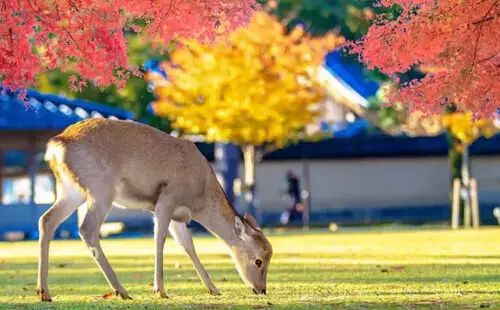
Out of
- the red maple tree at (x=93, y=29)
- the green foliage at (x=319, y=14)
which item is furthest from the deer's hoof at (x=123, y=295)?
the green foliage at (x=319, y=14)

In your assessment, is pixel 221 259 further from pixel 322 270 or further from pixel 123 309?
pixel 123 309

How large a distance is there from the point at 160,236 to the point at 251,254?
128 cm

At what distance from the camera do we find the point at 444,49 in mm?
18344

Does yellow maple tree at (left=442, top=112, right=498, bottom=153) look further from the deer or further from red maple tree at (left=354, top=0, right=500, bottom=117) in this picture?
the deer

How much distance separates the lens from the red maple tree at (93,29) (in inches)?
668

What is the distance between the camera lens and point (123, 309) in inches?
582

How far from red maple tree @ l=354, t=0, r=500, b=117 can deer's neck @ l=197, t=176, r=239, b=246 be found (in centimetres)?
275

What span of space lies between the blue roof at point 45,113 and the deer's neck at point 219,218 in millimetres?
26058

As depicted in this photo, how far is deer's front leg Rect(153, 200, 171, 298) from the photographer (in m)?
17.0

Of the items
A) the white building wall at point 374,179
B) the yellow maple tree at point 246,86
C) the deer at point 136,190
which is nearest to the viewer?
the deer at point 136,190

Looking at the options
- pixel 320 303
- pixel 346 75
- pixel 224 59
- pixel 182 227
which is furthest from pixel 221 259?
pixel 346 75

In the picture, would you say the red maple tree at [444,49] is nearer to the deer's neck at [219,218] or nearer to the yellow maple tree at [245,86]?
the deer's neck at [219,218]

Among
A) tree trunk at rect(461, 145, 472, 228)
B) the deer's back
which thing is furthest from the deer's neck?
tree trunk at rect(461, 145, 472, 228)

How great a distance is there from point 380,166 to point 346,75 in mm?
7491
